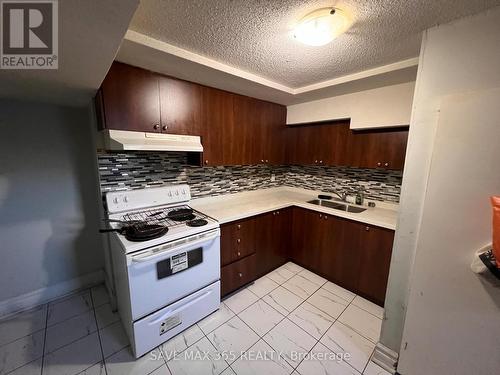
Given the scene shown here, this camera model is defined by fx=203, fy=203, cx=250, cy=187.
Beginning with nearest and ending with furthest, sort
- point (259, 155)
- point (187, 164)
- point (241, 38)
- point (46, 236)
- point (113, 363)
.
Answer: point (241, 38)
point (113, 363)
point (46, 236)
point (187, 164)
point (259, 155)

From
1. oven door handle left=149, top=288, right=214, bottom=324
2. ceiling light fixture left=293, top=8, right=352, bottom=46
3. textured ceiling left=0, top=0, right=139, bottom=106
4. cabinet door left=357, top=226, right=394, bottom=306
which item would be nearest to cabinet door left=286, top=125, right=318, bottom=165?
cabinet door left=357, top=226, right=394, bottom=306

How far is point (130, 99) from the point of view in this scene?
62.9 inches

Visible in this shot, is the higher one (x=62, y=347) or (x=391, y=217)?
(x=391, y=217)

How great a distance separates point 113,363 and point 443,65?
111 inches

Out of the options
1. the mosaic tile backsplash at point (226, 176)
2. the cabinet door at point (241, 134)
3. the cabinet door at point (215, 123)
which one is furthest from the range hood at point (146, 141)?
the cabinet door at point (241, 134)

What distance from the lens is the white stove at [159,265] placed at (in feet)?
4.55

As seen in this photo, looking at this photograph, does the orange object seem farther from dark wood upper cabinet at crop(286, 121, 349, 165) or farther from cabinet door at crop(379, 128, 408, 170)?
dark wood upper cabinet at crop(286, 121, 349, 165)

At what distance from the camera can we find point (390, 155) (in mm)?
2078

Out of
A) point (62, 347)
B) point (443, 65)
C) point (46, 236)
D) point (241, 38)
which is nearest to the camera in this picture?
point (443, 65)

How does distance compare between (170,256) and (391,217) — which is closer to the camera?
(170,256)

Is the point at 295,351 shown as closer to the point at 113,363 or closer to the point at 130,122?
the point at 113,363

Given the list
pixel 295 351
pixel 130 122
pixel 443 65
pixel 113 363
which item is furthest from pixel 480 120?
pixel 113 363

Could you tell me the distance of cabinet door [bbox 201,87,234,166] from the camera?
2.03m

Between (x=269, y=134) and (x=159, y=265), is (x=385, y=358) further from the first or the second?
(x=269, y=134)
